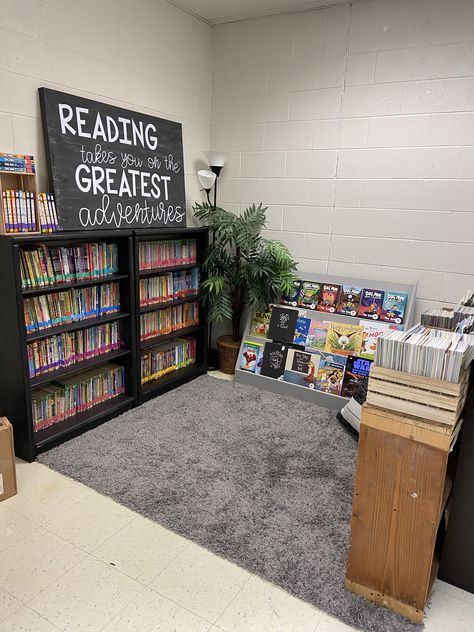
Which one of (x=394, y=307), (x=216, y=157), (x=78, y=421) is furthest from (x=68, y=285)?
(x=394, y=307)

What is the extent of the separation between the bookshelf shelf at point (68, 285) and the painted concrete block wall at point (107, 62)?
63 centimetres

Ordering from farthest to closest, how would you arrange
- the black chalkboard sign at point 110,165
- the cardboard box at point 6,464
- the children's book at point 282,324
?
the children's book at point 282,324, the black chalkboard sign at point 110,165, the cardboard box at point 6,464

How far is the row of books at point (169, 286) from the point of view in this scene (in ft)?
11.0

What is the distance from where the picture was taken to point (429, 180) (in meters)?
3.18

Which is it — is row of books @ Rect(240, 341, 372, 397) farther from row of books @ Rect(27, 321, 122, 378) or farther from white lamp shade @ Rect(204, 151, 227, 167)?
white lamp shade @ Rect(204, 151, 227, 167)

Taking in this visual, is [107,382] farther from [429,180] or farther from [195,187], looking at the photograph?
[429,180]

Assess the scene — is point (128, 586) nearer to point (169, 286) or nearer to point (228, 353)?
point (169, 286)

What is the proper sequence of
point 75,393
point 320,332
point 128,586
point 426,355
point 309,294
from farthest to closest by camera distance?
point 309,294
point 320,332
point 75,393
point 128,586
point 426,355

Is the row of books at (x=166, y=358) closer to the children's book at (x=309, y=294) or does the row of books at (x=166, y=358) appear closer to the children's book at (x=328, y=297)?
the children's book at (x=309, y=294)

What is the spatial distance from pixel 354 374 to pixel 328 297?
2.07 feet

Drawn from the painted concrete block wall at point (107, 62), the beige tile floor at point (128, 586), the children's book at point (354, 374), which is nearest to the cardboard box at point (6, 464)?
the beige tile floor at point (128, 586)

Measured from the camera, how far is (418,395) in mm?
1524

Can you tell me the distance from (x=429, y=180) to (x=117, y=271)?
2.24m

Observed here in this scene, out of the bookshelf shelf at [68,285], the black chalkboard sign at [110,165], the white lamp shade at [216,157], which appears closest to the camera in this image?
the bookshelf shelf at [68,285]
